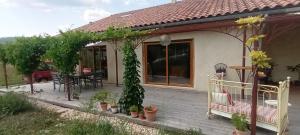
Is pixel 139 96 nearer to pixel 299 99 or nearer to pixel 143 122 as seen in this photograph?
pixel 143 122

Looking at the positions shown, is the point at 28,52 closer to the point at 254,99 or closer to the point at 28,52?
the point at 28,52

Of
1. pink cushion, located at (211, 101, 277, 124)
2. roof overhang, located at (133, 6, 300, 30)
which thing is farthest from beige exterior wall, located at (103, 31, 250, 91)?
pink cushion, located at (211, 101, 277, 124)

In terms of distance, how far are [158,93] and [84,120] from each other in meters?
4.53

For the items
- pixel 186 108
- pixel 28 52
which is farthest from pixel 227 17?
pixel 28 52

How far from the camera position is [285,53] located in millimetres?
11641

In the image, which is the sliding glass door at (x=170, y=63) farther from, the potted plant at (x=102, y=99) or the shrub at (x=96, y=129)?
the shrub at (x=96, y=129)

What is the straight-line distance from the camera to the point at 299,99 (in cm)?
847

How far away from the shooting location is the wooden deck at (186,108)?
5945 mm

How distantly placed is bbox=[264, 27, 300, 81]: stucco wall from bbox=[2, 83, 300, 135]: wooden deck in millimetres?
2197

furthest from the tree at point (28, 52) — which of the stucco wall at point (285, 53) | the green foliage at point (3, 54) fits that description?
the stucco wall at point (285, 53)

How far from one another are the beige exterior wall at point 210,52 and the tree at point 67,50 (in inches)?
161

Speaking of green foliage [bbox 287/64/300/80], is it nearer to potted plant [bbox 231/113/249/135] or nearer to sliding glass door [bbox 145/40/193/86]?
sliding glass door [bbox 145/40/193/86]

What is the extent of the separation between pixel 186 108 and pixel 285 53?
6979 mm

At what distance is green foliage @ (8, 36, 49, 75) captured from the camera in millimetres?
11102
